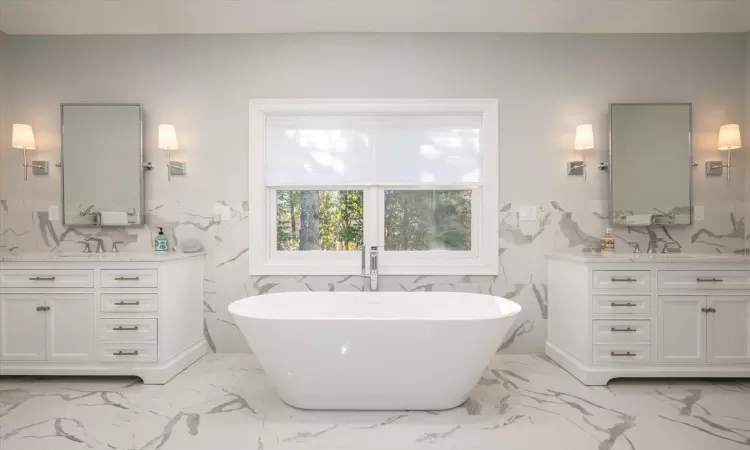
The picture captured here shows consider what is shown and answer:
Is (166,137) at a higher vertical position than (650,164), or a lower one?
higher

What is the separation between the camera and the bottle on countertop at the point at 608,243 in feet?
9.59

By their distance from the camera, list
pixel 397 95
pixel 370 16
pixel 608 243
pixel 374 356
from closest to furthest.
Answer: pixel 374 356 < pixel 370 16 < pixel 608 243 < pixel 397 95

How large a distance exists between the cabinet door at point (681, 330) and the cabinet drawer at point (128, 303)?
3175 mm

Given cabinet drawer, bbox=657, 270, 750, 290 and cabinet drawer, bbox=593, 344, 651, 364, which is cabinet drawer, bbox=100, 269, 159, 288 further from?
cabinet drawer, bbox=657, 270, 750, 290

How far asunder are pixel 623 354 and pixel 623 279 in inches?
18.3

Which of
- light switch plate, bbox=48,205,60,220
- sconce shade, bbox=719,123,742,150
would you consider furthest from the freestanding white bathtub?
sconce shade, bbox=719,123,742,150

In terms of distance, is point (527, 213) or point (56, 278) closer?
point (56, 278)

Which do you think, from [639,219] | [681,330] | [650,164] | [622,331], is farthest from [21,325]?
[650,164]

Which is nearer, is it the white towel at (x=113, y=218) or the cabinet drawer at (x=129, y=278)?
the cabinet drawer at (x=129, y=278)

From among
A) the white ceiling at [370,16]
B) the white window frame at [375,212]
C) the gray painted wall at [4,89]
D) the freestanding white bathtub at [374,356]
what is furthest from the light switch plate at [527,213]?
the gray painted wall at [4,89]

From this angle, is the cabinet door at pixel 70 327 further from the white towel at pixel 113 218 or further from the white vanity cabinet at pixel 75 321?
the white towel at pixel 113 218

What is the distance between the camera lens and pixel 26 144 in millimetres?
2953

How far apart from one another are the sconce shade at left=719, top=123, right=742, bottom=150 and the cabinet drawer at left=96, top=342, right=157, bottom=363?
4227 mm

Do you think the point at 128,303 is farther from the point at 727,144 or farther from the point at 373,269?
the point at 727,144
